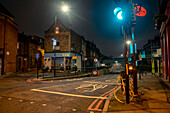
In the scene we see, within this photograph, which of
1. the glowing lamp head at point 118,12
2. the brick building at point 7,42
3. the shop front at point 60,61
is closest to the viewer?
the glowing lamp head at point 118,12

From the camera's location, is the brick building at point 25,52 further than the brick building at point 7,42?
Yes

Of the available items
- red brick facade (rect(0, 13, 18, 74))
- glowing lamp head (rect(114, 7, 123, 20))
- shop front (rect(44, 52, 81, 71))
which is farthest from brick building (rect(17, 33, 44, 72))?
glowing lamp head (rect(114, 7, 123, 20))

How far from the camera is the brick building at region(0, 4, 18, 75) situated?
20.9 meters

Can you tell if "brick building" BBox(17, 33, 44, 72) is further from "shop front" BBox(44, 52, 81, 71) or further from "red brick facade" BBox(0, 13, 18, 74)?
"shop front" BBox(44, 52, 81, 71)

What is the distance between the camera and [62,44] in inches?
1232

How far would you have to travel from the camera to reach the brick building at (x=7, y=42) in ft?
68.7

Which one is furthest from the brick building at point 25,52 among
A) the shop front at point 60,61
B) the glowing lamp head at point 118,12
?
the glowing lamp head at point 118,12

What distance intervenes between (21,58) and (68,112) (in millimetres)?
28864

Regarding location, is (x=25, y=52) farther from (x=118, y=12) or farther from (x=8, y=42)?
(x=118, y=12)

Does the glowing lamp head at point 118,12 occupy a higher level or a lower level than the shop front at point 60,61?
higher

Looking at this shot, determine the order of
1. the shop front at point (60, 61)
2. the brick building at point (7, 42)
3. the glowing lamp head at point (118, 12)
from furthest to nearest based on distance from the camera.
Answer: the shop front at point (60, 61) → the brick building at point (7, 42) → the glowing lamp head at point (118, 12)

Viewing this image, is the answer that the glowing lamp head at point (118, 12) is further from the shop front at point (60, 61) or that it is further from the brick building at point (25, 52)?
the brick building at point (25, 52)

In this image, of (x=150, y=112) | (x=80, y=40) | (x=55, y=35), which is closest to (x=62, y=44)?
(x=55, y=35)

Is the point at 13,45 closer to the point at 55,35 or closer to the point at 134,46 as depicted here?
the point at 55,35
